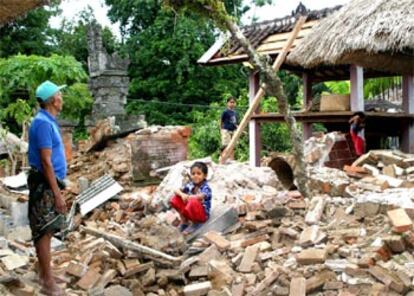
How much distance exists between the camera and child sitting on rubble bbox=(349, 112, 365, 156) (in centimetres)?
912

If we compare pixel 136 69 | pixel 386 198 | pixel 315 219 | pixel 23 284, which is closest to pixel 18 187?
pixel 23 284

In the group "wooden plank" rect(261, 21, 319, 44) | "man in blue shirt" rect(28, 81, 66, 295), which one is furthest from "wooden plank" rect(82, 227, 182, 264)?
"wooden plank" rect(261, 21, 319, 44)

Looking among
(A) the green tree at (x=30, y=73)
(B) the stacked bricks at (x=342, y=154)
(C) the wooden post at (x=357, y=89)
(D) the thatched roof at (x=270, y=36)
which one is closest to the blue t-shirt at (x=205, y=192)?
(B) the stacked bricks at (x=342, y=154)

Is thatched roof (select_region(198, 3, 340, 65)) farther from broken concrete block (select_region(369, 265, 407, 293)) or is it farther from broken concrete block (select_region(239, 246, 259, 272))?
broken concrete block (select_region(369, 265, 407, 293))

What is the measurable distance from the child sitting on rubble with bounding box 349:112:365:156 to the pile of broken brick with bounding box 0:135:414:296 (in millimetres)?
2172

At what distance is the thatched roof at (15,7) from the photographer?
4.52 meters

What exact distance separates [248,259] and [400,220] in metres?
1.34

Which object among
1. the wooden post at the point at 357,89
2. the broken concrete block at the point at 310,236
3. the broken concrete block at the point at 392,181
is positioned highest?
the wooden post at the point at 357,89

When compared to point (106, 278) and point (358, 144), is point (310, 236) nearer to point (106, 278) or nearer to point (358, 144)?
point (106, 278)

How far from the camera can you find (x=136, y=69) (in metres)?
22.2

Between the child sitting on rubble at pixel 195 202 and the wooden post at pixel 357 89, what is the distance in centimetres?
470

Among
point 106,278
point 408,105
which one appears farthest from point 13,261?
point 408,105

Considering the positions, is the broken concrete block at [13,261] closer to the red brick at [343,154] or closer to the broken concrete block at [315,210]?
the broken concrete block at [315,210]

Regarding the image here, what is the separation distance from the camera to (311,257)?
15.7ft
